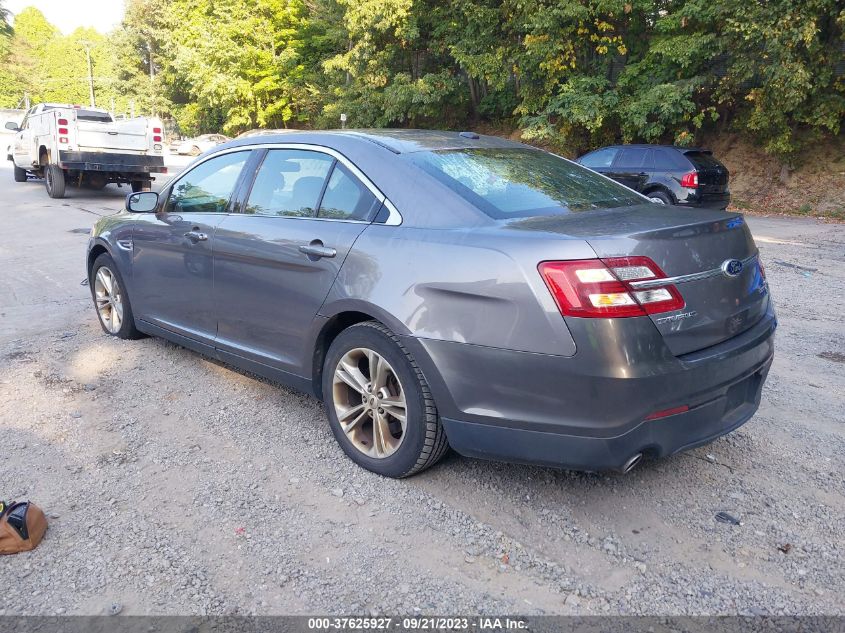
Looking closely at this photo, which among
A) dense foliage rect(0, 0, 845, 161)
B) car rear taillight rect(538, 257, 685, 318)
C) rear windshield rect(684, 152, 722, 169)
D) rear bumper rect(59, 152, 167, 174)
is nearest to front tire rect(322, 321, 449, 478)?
car rear taillight rect(538, 257, 685, 318)

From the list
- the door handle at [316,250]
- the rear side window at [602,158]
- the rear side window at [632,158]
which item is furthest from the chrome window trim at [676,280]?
the rear side window at [602,158]

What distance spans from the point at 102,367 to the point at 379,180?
110 inches

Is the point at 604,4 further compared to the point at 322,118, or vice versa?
the point at 322,118

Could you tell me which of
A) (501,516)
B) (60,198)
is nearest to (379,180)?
(501,516)

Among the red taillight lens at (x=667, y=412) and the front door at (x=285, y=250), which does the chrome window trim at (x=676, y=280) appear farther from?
the front door at (x=285, y=250)

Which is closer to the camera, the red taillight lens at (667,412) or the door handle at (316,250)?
the red taillight lens at (667,412)

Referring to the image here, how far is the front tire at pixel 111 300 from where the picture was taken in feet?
17.5

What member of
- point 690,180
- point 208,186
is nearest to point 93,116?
point 690,180

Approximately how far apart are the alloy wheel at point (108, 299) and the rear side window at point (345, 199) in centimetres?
254

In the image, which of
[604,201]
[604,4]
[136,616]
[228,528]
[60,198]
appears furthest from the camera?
Answer: [604,4]

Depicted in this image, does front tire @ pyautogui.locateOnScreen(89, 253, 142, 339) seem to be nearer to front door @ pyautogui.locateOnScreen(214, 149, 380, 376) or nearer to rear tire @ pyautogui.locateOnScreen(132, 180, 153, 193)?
front door @ pyautogui.locateOnScreen(214, 149, 380, 376)

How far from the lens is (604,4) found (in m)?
19.7

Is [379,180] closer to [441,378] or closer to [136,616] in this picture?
[441,378]

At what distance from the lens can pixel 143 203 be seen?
4.95 metres
